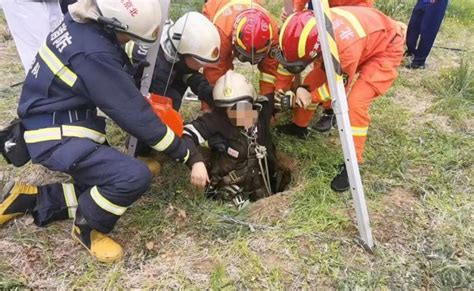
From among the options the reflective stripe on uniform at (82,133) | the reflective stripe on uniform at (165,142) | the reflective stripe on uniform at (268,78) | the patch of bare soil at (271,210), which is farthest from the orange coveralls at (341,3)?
the reflective stripe on uniform at (82,133)

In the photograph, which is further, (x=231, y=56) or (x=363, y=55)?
(x=231, y=56)

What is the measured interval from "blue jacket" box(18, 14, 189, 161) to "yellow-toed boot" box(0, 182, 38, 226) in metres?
0.49

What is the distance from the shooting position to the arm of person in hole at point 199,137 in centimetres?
Answer: 274

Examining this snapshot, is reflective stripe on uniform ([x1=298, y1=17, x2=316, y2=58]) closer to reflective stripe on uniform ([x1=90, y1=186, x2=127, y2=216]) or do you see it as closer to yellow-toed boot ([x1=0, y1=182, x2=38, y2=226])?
reflective stripe on uniform ([x1=90, y1=186, x2=127, y2=216])

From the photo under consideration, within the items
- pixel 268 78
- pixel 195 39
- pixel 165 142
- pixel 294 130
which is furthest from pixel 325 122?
pixel 165 142

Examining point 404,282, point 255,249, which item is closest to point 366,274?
point 404,282

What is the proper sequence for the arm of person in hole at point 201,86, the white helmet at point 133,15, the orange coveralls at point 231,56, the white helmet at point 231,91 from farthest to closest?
1. the orange coveralls at point 231,56
2. the arm of person in hole at point 201,86
3. the white helmet at point 231,91
4. the white helmet at point 133,15

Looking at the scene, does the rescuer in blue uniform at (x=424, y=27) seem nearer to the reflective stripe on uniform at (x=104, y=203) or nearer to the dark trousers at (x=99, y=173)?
the dark trousers at (x=99, y=173)

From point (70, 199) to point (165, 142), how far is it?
2.59 ft

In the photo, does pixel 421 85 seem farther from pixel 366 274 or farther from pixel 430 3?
pixel 366 274

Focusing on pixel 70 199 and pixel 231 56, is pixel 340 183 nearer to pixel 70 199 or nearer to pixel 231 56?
pixel 231 56

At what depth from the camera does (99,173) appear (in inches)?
97.3

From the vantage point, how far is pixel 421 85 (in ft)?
16.5

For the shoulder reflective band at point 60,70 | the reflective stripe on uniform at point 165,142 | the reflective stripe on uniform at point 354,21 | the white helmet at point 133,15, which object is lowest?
the reflective stripe on uniform at point 165,142
